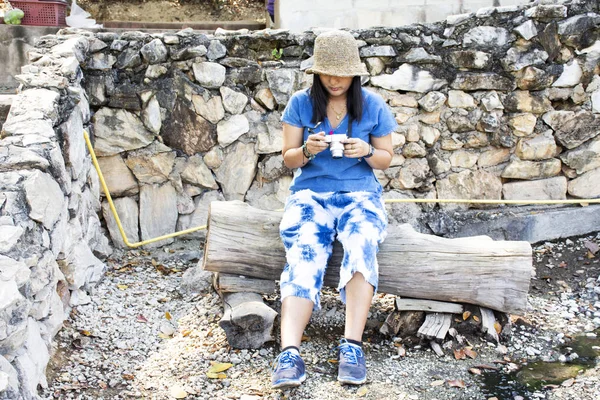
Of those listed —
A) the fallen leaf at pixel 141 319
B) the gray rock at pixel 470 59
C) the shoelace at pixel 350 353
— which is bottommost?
the fallen leaf at pixel 141 319

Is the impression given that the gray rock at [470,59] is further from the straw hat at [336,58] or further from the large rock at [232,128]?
the straw hat at [336,58]

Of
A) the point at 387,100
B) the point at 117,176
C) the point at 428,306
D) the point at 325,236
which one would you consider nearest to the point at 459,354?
the point at 428,306

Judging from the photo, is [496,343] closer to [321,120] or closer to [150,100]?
[321,120]

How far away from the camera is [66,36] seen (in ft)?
15.5

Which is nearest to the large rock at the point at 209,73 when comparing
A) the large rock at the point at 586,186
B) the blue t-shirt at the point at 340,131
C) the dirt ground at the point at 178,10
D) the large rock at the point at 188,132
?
the large rock at the point at 188,132

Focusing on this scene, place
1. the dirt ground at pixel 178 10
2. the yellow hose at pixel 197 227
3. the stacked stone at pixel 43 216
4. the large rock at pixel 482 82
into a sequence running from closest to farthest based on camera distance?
the stacked stone at pixel 43 216 → the yellow hose at pixel 197 227 → the large rock at pixel 482 82 → the dirt ground at pixel 178 10

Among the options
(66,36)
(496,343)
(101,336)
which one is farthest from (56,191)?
(496,343)

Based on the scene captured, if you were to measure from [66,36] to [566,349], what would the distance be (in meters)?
3.80

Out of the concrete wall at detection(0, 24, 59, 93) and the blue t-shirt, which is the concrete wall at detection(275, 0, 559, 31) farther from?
the blue t-shirt

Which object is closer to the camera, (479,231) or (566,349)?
(566,349)

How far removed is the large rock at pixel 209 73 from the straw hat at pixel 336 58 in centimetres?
148

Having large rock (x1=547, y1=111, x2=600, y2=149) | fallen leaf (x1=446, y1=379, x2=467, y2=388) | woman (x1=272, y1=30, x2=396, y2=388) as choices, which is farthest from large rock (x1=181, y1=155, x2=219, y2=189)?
large rock (x1=547, y1=111, x2=600, y2=149)

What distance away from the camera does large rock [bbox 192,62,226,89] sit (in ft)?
15.5

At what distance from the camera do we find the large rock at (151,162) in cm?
484
